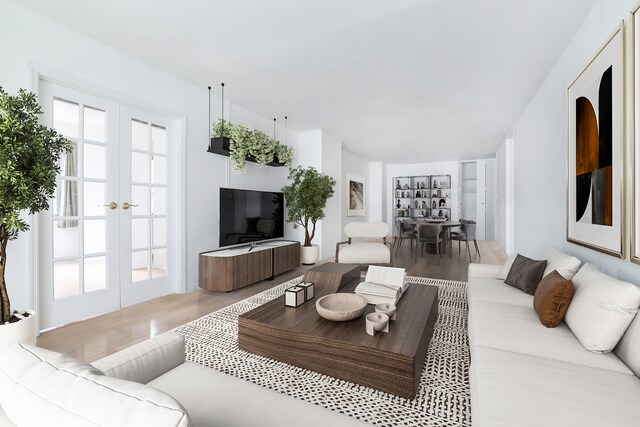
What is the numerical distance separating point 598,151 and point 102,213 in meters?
4.36

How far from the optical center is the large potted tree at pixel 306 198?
17.4 feet

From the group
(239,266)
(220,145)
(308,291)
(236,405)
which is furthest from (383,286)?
(220,145)

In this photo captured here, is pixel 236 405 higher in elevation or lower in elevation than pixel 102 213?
lower

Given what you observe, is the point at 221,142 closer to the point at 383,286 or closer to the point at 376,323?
the point at 383,286

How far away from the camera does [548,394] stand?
114 cm

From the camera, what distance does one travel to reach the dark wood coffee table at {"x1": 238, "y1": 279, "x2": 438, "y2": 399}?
1.65 metres

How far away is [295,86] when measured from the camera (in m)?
3.92

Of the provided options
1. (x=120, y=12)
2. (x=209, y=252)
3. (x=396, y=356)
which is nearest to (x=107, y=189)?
(x=209, y=252)

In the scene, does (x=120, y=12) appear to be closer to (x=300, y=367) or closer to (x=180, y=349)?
(x=180, y=349)

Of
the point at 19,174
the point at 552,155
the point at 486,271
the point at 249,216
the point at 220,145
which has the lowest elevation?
the point at 486,271

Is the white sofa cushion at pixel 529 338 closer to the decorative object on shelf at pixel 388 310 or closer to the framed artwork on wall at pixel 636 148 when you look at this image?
the decorative object on shelf at pixel 388 310

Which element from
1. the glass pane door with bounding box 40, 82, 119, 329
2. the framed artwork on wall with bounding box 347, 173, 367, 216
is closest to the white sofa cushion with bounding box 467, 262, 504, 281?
the glass pane door with bounding box 40, 82, 119, 329

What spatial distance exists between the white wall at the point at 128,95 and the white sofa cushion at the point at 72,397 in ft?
8.57

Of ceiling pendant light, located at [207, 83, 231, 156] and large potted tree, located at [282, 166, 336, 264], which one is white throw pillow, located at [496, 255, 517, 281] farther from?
ceiling pendant light, located at [207, 83, 231, 156]
